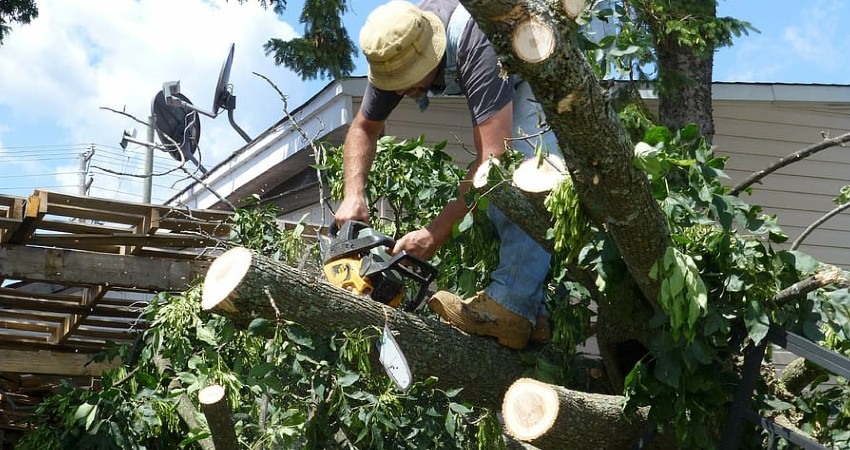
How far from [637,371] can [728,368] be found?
1.47ft

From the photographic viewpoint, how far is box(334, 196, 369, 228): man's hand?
394 centimetres

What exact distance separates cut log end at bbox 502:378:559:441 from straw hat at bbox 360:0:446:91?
133cm

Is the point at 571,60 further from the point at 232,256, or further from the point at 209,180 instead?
the point at 209,180

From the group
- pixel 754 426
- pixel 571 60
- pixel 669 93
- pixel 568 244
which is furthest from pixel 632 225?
pixel 669 93

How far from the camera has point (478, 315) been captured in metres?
3.77

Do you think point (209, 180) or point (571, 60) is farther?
point (209, 180)

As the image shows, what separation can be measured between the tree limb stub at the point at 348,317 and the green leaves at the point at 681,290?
0.95m

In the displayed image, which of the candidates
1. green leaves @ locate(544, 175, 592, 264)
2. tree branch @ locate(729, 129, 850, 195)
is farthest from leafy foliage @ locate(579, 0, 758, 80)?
green leaves @ locate(544, 175, 592, 264)

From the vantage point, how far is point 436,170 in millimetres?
5016

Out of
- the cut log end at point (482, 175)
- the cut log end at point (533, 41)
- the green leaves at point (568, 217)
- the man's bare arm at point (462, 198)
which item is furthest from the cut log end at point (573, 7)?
the man's bare arm at point (462, 198)

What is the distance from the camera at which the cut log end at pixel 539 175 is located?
312cm

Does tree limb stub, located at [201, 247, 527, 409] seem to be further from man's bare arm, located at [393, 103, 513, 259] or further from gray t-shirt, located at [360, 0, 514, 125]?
gray t-shirt, located at [360, 0, 514, 125]

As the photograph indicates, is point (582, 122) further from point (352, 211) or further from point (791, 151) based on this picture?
point (791, 151)

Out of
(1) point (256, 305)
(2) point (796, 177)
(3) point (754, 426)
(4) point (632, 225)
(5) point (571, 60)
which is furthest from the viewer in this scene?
(2) point (796, 177)
